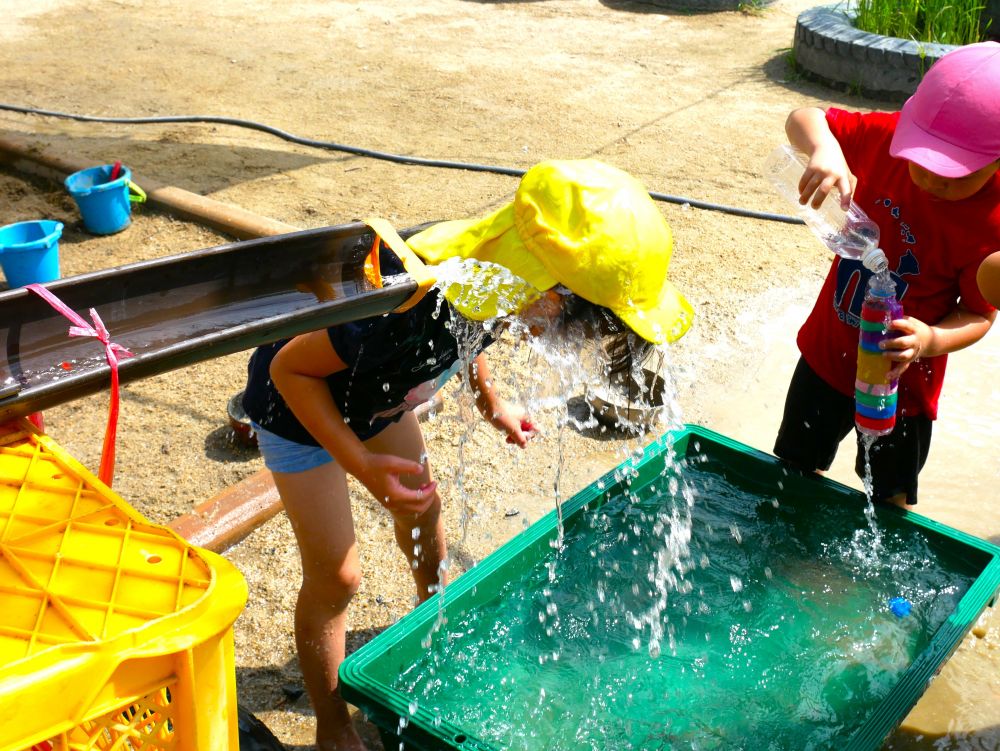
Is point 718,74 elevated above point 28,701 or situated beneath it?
situated beneath

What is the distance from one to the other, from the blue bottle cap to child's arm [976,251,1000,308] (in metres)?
0.91

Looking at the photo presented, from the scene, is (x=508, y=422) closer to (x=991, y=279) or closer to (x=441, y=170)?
(x=991, y=279)

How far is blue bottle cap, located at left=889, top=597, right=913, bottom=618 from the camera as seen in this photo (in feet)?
9.00

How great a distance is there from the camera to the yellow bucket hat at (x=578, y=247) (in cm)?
191

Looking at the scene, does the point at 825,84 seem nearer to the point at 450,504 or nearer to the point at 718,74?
the point at 718,74

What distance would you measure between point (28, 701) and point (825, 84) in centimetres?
785

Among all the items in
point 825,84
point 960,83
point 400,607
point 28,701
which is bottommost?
point 400,607

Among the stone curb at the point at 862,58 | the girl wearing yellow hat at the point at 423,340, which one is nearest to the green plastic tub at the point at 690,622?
the girl wearing yellow hat at the point at 423,340

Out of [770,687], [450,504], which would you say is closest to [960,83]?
[770,687]

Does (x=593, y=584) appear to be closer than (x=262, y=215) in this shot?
Yes

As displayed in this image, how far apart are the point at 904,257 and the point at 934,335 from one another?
0.24 metres

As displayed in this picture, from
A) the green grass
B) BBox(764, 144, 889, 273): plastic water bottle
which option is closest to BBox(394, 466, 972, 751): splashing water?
BBox(764, 144, 889, 273): plastic water bottle

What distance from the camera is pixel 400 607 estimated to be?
9.61 ft

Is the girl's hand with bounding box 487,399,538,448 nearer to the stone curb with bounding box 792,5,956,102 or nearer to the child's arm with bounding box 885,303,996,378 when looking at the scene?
the child's arm with bounding box 885,303,996,378
